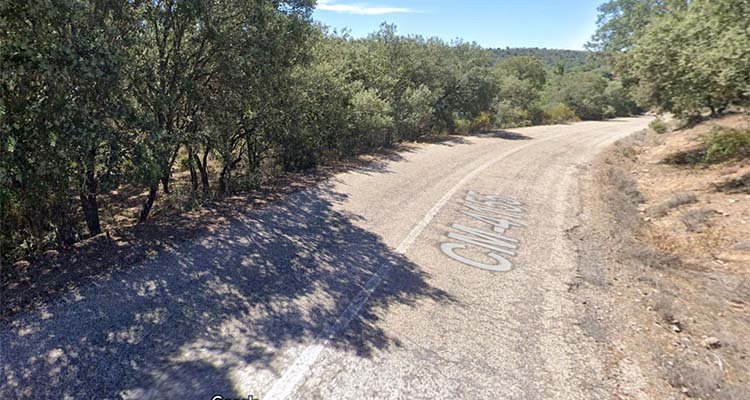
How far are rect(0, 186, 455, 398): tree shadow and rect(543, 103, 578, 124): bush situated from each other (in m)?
35.7

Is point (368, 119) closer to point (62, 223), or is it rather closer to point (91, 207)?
point (91, 207)

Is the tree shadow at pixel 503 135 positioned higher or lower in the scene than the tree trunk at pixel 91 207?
higher

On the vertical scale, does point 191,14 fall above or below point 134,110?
above

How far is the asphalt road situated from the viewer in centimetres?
348

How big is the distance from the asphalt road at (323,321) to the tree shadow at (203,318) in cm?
2

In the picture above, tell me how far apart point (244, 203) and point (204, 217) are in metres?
1.19

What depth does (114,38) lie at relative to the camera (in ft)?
18.3

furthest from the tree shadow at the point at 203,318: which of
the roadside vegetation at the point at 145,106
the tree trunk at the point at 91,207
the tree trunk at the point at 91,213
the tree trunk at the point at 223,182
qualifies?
the tree trunk at the point at 223,182

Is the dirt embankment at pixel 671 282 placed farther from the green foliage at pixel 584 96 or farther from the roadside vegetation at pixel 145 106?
the green foliage at pixel 584 96

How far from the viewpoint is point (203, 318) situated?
4.31m

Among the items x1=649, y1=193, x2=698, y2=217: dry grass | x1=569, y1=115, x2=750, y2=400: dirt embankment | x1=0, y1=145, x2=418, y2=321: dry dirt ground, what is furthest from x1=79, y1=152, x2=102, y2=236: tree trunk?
x1=649, y1=193, x2=698, y2=217: dry grass

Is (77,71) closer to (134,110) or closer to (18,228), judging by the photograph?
(134,110)

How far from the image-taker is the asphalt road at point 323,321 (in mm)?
3479

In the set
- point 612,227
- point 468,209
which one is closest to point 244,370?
point 468,209
